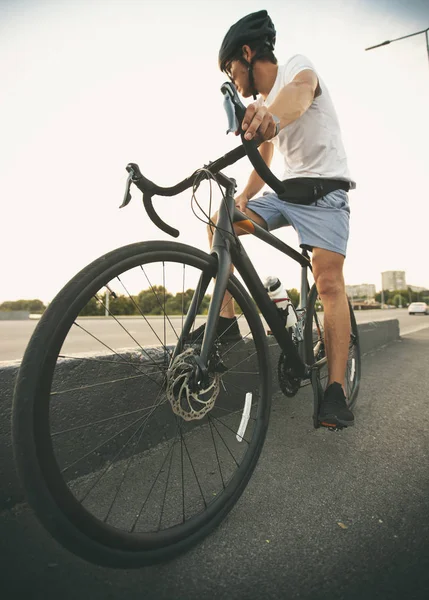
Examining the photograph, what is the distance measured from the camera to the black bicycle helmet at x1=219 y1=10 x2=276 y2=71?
1.80 metres

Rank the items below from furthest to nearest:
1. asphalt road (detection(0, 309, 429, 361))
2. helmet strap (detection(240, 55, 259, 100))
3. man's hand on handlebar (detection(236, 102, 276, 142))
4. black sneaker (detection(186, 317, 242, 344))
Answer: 1. asphalt road (detection(0, 309, 429, 361))
2. helmet strap (detection(240, 55, 259, 100))
3. black sneaker (detection(186, 317, 242, 344))
4. man's hand on handlebar (detection(236, 102, 276, 142))

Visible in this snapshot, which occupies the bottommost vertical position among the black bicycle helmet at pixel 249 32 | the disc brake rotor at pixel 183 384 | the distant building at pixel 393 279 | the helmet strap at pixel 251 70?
the disc brake rotor at pixel 183 384

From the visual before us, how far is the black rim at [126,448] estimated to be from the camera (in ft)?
3.28

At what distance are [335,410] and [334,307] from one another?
58 cm

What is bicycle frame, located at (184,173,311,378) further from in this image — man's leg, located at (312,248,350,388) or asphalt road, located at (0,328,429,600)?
asphalt road, located at (0,328,429,600)

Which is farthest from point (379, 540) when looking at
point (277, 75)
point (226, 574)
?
point (277, 75)

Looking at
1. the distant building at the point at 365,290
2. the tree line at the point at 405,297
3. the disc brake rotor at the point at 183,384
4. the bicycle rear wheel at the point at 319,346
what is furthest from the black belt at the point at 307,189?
the distant building at the point at 365,290

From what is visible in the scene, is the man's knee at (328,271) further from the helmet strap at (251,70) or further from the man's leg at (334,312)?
the helmet strap at (251,70)

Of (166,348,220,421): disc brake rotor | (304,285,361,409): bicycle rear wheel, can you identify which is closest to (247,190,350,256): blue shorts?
(304,285,361,409): bicycle rear wheel

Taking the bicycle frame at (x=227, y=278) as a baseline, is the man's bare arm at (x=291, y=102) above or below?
above

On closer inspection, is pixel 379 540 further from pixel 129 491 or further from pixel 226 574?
pixel 129 491

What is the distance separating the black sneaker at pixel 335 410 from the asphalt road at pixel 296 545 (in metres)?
0.20

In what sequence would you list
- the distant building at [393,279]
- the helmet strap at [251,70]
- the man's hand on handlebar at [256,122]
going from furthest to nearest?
the distant building at [393,279] → the helmet strap at [251,70] → the man's hand on handlebar at [256,122]

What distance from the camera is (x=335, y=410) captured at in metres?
1.86
